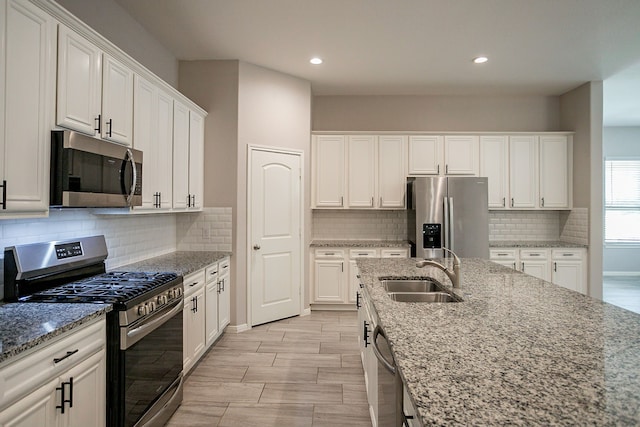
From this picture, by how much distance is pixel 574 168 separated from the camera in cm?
518

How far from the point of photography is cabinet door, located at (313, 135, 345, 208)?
5.23 m

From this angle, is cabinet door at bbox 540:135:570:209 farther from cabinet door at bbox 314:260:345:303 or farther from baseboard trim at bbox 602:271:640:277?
baseboard trim at bbox 602:271:640:277

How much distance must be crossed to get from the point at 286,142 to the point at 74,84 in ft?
9.03

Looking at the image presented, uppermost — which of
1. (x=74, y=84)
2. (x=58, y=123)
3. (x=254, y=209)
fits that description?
(x=74, y=84)

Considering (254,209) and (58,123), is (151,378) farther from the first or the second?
(254,209)

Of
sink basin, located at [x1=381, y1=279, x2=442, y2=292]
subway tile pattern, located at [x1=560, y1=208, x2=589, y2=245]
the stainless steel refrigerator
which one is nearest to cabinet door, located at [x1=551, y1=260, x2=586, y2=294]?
subway tile pattern, located at [x1=560, y1=208, x2=589, y2=245]

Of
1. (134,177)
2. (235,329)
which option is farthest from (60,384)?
(235,329)

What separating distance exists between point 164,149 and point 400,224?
3.54m

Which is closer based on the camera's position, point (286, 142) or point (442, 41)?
point (442, 41)

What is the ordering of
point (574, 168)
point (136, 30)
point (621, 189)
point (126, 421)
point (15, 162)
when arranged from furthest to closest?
point (621, 189), point (574, 168), point (136, 30), point (126, 421), point (15, 162)

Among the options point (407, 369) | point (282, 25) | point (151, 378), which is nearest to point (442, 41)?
point (282, 25)

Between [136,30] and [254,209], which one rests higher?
[136,30]

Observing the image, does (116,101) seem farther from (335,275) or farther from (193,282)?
(335,275)

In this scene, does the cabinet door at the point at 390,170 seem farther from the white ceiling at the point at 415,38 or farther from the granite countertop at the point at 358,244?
the white ceiling at the point at 415,38
